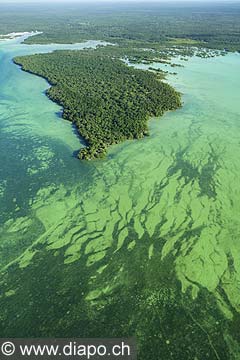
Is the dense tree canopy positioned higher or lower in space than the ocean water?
higher

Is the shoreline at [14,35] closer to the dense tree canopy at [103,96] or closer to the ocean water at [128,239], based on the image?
the dense tree canopy at [103,96]

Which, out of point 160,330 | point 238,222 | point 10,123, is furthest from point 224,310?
point 10,123

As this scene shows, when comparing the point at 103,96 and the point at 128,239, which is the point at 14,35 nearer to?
the point at 103,96

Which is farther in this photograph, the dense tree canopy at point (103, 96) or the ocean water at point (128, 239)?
the dense tree canopy at point (103, 96)

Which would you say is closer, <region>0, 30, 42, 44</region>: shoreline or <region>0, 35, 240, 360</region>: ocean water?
<region>0, 35, 240, 360</region>: ocean water

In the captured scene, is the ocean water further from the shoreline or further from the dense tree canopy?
the shoreline

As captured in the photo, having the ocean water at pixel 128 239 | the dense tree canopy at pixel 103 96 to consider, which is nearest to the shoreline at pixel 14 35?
the dense tree canopy at pixel 103 96

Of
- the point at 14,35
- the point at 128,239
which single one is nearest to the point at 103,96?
the point at 128,239

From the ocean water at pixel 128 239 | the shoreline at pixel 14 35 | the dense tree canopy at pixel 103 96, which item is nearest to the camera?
the ocean water at pixel 128 239

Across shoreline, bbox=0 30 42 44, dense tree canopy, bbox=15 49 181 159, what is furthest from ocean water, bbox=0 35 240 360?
shoreline, bbox=0 30 42 44
